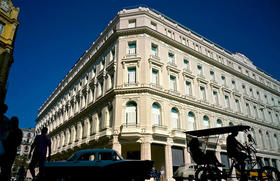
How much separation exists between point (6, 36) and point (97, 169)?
94.5ft

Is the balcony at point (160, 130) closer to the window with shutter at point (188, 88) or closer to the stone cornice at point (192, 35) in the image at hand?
the window with shutter at point (188, 88)

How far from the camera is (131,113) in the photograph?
19344 mm

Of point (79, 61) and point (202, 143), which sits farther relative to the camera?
point (79, 61)

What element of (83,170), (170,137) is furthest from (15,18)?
(83,170)

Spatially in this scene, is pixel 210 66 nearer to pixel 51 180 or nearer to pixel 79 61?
pixel 79 61

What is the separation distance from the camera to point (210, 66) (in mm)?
28375

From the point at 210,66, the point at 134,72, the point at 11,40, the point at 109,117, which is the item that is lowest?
the point at 109,117

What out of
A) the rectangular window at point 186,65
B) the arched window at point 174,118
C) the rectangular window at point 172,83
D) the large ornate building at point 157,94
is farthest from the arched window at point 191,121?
the rectangular window at point 186,65

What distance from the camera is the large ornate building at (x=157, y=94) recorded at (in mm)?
19062

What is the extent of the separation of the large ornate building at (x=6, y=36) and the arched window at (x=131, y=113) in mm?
16678

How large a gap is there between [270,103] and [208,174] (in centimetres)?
3926

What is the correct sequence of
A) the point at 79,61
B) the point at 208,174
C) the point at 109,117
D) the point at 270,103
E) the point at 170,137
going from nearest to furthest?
the point at 208,174 → the point at 170,137 → the point at 109,117 → the point at 79,61 → the point at 270,103

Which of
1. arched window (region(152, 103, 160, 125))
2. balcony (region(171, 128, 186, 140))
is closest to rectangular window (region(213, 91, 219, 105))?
balcony (region(171, 128, 186, 140))

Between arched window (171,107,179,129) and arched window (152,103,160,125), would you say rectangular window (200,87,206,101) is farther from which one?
arched window (152,103,160,125)
